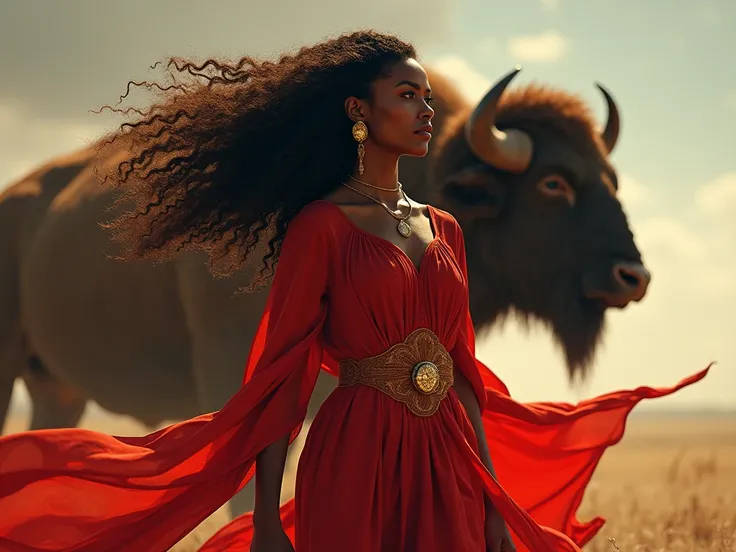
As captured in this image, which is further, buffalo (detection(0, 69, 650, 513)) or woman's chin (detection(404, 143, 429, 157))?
buffalo (detection(0, 69, 650, 513))

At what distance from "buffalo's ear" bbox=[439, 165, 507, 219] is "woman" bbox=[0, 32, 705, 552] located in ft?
11.1

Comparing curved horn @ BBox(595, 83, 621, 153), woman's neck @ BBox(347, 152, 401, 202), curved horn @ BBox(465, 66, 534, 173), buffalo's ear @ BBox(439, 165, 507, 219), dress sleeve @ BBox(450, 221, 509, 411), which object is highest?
curved horn @ BBox(595, 83, 621, 153)

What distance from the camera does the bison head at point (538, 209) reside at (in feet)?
23.3

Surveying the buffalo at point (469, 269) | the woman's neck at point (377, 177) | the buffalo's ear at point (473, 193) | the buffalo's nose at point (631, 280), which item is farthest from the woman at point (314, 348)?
the buffalo's ear at point (473, 193)

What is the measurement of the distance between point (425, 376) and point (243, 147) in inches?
36.7

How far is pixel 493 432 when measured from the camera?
4.24 metres

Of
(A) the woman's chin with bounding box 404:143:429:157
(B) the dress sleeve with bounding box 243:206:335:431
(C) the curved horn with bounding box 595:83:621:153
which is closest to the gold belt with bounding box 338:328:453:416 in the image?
(B) the dress sleeve with bounding box 243:206:335:431

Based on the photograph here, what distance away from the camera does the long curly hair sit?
3.62 meters

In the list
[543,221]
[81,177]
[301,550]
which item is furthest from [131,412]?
[301,550]

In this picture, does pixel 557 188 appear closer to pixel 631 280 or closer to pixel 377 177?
pixel 631 280

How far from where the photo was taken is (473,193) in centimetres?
730

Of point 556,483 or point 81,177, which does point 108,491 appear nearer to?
point 556,483

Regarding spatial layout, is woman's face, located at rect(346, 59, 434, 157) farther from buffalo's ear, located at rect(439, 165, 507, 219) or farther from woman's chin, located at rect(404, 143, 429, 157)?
buffalo's ear, located at rect(439, 165, 507, 219)

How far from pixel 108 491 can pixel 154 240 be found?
78 centimetres
